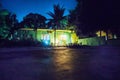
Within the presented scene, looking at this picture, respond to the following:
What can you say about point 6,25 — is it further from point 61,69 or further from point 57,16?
point 61,69

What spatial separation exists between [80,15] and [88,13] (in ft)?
8.53

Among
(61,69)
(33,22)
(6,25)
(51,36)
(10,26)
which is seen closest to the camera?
(61,69)

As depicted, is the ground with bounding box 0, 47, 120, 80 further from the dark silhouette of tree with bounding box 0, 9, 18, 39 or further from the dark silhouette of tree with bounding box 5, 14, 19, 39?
the dark silhouette of tree with bounding box 5, 14, 19, 39

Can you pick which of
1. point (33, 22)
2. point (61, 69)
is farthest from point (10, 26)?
point (61, 69)

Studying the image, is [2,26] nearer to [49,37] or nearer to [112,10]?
[49,37]

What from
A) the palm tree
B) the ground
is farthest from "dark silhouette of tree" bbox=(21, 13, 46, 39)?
the ground

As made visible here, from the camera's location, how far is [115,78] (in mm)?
6195

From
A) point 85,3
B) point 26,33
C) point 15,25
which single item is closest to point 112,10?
point 85,3

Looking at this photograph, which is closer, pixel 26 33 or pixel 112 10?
pixel 112 10

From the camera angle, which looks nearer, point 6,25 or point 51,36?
point 6,25

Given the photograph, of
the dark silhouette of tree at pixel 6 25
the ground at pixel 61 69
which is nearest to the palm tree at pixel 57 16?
the dark silhouette of tree at pixel 6 25

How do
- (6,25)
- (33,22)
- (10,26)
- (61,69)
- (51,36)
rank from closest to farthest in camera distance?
(61,69), (6,25), (10,26), (51,36), (33,22)

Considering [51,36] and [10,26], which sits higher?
[10,26]

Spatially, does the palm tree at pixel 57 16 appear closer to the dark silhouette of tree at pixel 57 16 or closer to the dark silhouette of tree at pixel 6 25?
the dark silhouette of tree at pixel 57 16
